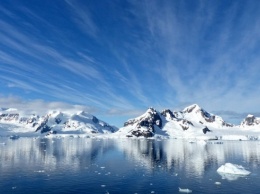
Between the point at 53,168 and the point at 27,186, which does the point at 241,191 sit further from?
the point at 53,168

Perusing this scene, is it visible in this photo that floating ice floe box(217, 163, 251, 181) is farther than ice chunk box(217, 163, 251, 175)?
No

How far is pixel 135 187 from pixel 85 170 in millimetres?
29565

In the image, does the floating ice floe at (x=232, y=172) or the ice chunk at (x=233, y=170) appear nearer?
the floating ice floe at (x=232, y=172)

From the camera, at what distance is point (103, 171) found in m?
96.7

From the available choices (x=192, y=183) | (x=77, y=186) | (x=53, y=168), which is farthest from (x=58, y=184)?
(x=192, y=183)

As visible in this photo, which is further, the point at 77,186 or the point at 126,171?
the point at 126,171

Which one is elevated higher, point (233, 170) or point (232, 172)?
point (233, 170)

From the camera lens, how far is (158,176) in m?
88.5

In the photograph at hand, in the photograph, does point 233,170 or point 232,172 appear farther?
point 233,170

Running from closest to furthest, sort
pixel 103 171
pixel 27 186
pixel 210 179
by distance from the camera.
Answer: pixel 27 186 → pixel 210 179 → pixel 103 171

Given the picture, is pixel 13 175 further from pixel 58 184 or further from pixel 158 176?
pixel 158 176

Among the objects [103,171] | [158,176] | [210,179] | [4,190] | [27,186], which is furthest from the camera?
[103,171]

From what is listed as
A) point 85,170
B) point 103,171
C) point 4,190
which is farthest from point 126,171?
point 4,190

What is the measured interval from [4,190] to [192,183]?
4768 centimetres
